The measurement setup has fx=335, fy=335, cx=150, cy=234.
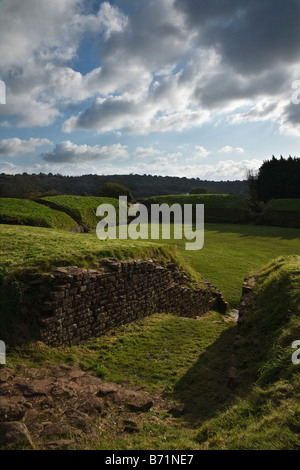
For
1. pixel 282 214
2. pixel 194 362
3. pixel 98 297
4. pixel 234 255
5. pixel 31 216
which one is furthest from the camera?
pixel 282 214

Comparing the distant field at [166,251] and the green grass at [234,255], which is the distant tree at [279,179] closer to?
the distant field at [166,251]

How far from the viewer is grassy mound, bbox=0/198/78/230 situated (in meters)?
21.7

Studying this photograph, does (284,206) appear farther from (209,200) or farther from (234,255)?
(234,255)

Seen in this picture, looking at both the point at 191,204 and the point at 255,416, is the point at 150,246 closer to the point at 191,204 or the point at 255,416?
the point at 255,416

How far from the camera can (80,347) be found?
24.3 ft

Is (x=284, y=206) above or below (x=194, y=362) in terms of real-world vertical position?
above

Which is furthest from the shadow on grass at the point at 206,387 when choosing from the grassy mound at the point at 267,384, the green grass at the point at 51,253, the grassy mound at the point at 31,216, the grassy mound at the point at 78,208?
the grassy mound at the point at 78,208

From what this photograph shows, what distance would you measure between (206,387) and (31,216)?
19.7 meters

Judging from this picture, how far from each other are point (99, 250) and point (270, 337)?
17.1 ft

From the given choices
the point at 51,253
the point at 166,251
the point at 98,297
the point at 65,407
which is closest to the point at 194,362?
the point at 98,297

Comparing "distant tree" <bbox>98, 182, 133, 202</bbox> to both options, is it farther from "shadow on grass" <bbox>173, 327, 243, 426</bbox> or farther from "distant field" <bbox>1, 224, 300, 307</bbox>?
"shadow on grass" <bbox>173, 327, 243, 426</bbox>

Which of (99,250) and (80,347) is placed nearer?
(80,347)

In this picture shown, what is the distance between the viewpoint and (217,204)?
4578 cm
